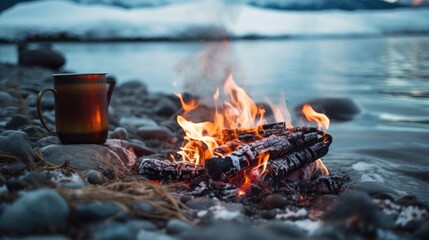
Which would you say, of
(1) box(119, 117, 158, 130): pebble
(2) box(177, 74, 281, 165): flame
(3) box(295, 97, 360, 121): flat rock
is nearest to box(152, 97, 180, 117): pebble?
(1) box(119, 117, 158, 130): pebble

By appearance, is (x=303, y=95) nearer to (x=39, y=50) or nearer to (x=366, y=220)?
(x=39, y=50)

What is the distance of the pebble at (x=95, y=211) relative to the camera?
7.45 ft

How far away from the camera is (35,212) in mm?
2131

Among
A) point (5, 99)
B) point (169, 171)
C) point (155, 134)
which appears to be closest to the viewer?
point (169, 171)

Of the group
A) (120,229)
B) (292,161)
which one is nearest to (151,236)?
(120,229)

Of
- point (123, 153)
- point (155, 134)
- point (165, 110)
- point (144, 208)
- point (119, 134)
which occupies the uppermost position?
point (144, 208)

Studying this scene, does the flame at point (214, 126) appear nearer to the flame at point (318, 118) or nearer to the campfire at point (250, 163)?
the campfire at point (250, 163)

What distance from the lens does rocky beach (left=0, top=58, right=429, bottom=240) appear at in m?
2.13

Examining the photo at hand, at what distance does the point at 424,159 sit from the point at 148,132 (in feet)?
10.6

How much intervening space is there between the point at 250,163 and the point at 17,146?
1.76 metres

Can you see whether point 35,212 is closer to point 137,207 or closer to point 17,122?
point 137,207

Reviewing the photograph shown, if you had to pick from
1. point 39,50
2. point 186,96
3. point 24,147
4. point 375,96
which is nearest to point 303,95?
point 375,96

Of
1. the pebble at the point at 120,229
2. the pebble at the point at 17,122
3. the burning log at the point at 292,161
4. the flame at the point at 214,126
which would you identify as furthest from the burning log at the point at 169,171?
the pebble at the point at 17,122

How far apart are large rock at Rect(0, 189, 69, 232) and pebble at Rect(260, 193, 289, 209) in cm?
132
